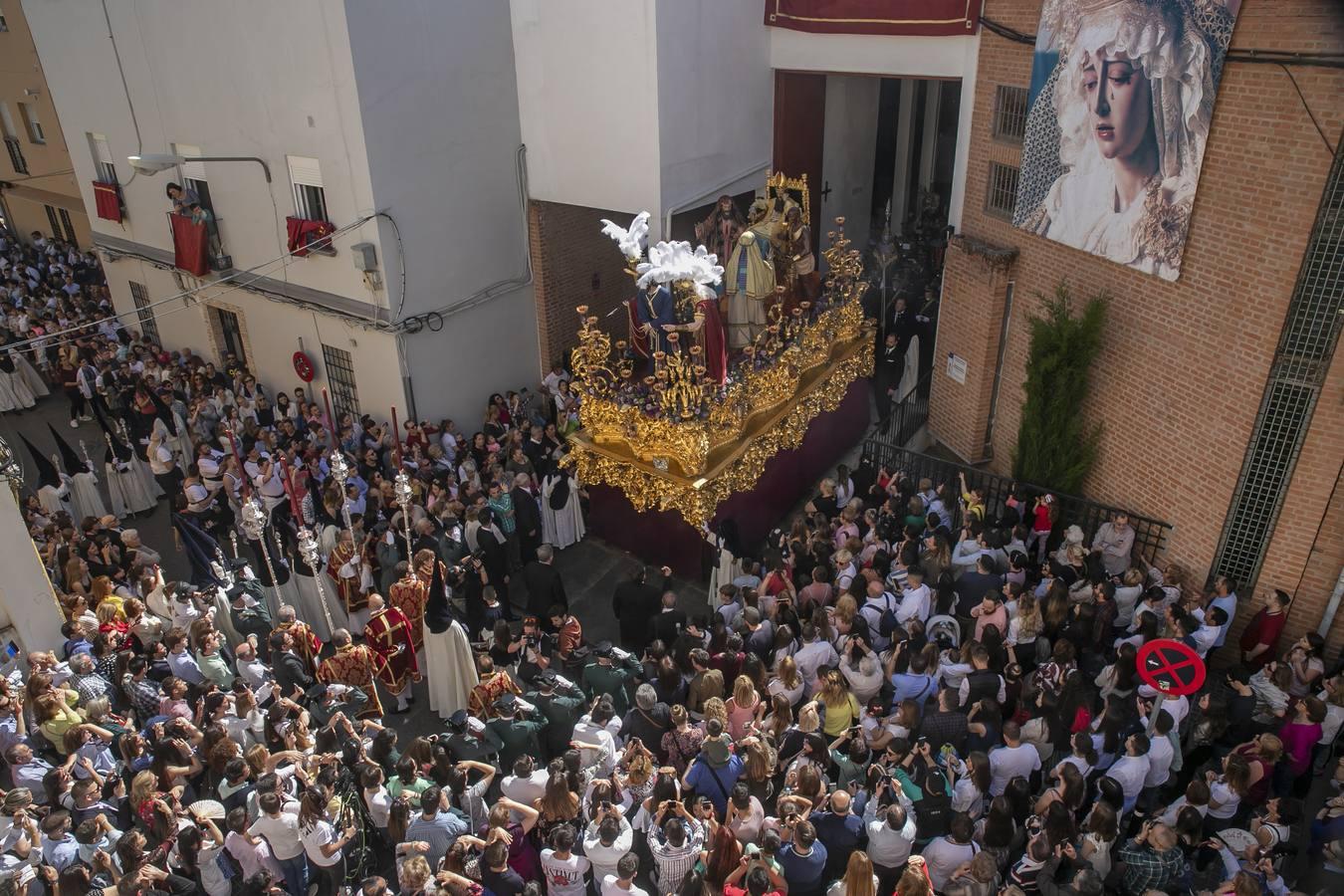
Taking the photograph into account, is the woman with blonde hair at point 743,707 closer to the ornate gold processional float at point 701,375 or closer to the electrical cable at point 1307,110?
the ornate gold processional float at point 701,375

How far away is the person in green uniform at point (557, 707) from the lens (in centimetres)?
817

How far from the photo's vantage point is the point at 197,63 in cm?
Result: 1502

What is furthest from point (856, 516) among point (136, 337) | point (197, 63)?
point (136, 337)

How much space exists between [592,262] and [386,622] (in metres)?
8.60

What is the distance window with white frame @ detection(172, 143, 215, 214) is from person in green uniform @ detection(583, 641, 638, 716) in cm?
1230

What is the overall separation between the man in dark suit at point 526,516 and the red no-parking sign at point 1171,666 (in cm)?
712

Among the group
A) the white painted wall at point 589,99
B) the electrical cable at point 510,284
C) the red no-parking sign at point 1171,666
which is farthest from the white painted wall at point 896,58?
the red no-parking sign at point 1171,666

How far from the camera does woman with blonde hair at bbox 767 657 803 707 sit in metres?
8.15

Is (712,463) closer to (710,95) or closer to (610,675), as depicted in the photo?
(610,675)

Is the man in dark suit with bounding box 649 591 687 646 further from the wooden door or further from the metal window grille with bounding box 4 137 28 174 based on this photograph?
the metal window grille with bounding box 4 137 28 174

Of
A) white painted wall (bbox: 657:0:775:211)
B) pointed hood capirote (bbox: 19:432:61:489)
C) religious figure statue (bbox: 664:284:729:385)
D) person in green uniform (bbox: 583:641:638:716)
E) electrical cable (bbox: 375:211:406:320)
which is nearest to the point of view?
person in green uniform (bbox: 583:641:638:716)

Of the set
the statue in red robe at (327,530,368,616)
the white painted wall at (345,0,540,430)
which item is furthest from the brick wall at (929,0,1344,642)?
the statue in red robe at (327,530,368,616)

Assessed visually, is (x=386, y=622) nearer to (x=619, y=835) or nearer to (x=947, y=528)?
(x=619, y=835)

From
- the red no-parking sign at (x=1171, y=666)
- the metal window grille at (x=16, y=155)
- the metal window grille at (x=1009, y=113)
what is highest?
the metal window grille at (x=1009, y=113)
